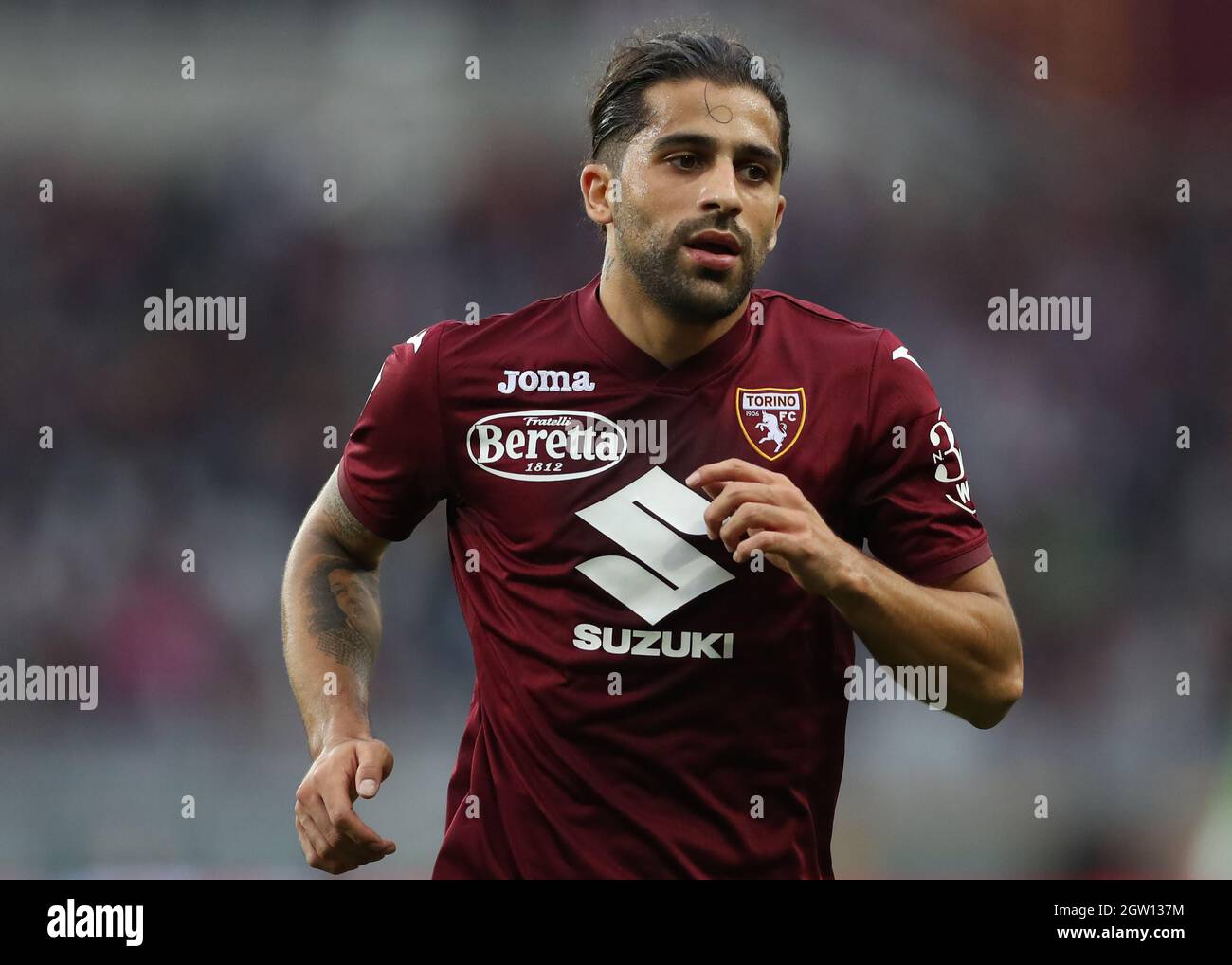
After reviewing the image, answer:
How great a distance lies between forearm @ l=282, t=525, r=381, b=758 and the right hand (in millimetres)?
165

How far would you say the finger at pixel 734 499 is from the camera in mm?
2201

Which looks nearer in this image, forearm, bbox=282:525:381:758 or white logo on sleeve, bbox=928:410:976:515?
white logo on sleeve, bbox=928:410:976:515

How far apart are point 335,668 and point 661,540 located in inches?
29.5

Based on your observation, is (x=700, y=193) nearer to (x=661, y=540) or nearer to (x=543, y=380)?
(x=543, y=380)

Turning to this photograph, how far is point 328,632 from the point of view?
2.91 m

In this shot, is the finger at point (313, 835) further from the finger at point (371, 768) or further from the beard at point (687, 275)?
the beard at point (687, 275)

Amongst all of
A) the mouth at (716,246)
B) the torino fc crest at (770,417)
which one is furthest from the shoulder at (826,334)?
the mouth at (716,246)

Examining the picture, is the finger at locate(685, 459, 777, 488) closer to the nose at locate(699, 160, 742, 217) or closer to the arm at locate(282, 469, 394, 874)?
the nose at locate(699, 160, 742, 217)

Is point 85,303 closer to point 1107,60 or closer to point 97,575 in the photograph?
point 97,575

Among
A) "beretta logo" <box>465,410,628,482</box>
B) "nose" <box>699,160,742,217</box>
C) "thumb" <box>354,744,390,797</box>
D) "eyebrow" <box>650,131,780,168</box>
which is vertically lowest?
"thumb" <box>354,744,390,797</box>

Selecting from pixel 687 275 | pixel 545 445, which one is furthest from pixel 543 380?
pixel 687 275

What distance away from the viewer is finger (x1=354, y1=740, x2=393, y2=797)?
7.95 feet
